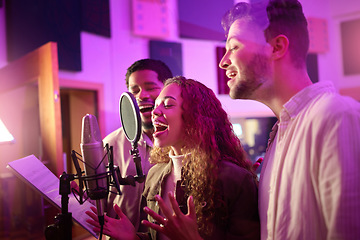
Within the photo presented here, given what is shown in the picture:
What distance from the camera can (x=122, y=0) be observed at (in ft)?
13.2

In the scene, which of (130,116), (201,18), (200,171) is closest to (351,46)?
(201,18)

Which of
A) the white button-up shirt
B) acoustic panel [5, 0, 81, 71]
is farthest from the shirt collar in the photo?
acoustic panel [5, 0, 81, 71]

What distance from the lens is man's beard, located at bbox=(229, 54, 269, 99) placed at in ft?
3.20

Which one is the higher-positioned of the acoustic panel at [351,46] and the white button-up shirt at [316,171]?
the acoustic panel at [351,46]

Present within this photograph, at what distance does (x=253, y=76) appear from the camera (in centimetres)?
99

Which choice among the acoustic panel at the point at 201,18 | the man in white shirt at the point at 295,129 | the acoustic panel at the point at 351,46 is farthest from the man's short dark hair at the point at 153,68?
the acoustic panel at the point at 351,46

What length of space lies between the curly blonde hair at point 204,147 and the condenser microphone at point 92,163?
388mm

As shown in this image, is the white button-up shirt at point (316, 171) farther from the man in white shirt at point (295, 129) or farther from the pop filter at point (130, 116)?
the pop filter at point (130, 116)

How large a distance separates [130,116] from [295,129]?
49 centimetres

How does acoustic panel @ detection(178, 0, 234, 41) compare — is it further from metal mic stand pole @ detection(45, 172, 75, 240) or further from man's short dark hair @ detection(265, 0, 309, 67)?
metal mic stand pole @ detection(45, 172, 75, 240)

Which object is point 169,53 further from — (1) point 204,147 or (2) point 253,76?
(2) point 253,76

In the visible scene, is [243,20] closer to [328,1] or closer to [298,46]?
[298,46]

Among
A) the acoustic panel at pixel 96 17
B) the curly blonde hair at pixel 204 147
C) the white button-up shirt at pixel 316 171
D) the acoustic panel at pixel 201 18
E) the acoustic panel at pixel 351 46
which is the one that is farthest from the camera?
the acoustic panel at pixel 351 46

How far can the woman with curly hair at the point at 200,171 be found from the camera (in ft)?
3.53
